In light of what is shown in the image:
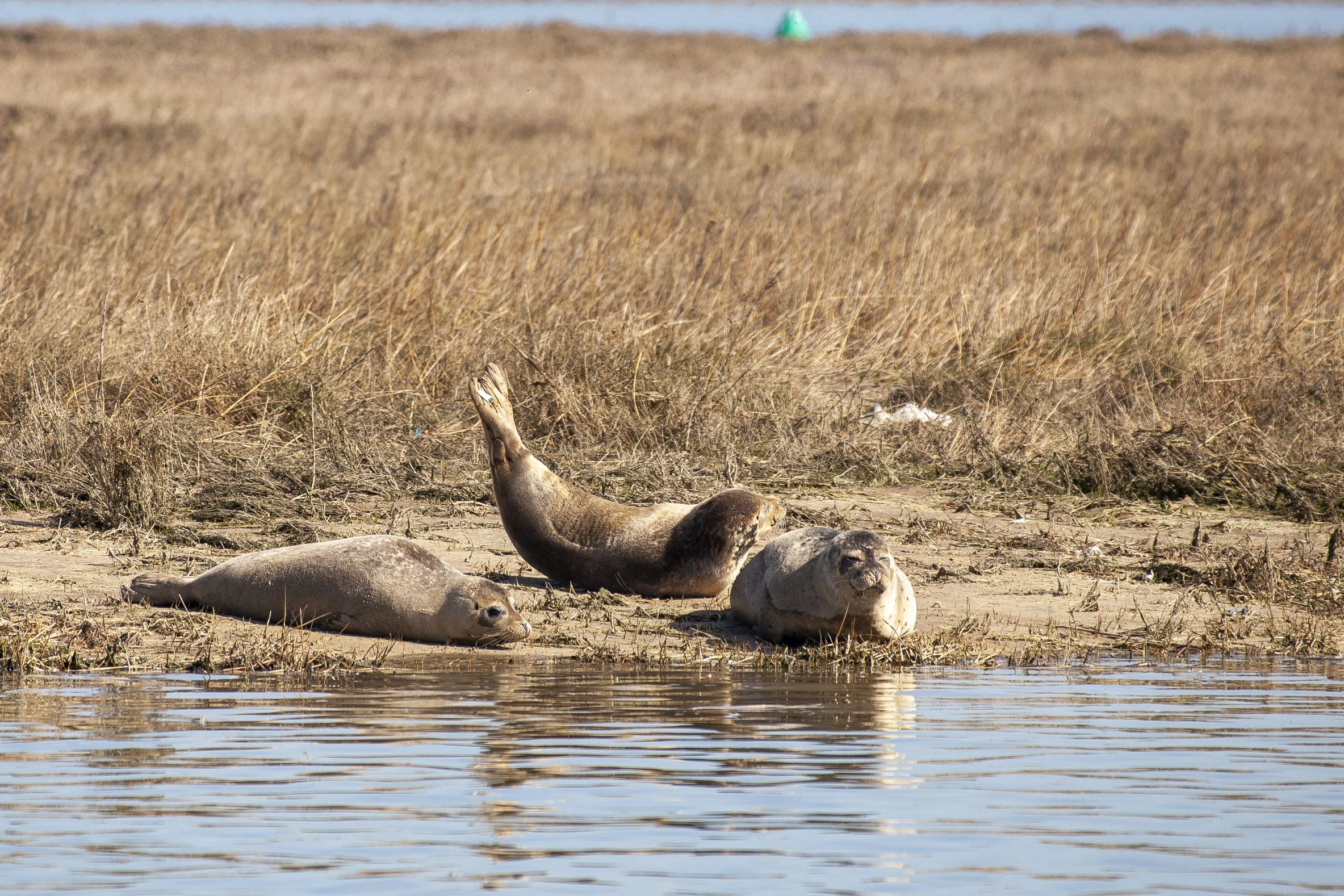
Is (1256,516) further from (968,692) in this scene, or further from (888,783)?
(888,783)

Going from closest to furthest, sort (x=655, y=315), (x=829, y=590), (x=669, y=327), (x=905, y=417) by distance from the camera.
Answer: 1. (x=829, y=590)
2. (x=905, y=417)
3. (x=669, y=327)
4. (x=655, y=315)

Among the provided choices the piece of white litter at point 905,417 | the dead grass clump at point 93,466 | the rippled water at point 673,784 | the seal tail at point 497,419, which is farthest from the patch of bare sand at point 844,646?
the piece of white litter at point 905,417

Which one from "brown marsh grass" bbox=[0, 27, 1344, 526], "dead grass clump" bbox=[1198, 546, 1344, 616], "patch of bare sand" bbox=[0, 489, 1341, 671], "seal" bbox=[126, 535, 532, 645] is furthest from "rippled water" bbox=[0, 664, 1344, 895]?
"brown marsh grass" bbox=[0, 27, 1344, 526]

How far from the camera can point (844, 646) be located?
6230 mm

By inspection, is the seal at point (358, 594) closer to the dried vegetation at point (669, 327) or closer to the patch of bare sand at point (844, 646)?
the patch of bare sand at point (844, 646)

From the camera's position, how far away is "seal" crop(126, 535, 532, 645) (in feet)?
20.7

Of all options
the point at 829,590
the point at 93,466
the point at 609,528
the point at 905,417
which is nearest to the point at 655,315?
the point at 905,417

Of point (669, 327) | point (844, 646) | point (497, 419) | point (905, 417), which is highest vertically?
point (669, 327)

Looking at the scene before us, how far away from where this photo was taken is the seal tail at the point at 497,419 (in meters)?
7.02

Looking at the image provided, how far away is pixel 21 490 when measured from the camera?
310 inches

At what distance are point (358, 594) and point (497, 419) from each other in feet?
3.35

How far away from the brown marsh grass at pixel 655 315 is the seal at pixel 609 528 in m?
1.30

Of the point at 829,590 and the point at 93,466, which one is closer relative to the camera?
the point at 829,590

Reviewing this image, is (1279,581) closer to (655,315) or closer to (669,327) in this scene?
(669,327)
